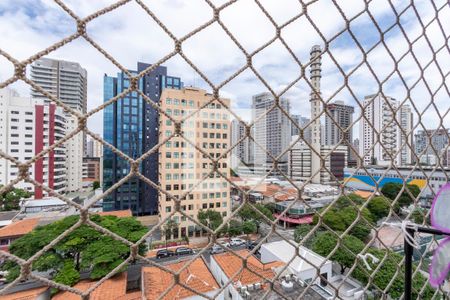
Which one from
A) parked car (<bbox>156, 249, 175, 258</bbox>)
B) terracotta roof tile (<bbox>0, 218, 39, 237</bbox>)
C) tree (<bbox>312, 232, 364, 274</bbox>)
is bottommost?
parked car (<bbox>156, 249, 175, 258</bbox>)

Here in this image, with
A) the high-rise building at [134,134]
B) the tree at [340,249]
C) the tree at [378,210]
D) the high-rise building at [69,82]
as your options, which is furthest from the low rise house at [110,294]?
the high-rise building at [69,82]

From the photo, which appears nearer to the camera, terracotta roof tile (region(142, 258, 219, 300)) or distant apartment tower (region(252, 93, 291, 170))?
distant apartment tower (region(252, 93, 291, 170))

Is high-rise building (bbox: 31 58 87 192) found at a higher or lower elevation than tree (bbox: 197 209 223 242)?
higher

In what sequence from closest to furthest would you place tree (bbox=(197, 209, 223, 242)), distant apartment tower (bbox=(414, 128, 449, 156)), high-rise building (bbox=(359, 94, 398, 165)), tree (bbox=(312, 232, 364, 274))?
high-rise building (bbox=(359, 94, 398, 165)) < distant apartment tower (bbox=(414, 128, 449, 156)) < tree (bbox=(312, 232, 364, 274)) < tree (bbox=(197, 209, 223, 242))

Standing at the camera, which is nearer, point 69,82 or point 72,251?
point 72,251

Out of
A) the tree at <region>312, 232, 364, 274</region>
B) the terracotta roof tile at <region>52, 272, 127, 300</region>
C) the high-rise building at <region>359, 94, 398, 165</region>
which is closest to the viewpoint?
the high-rise building at <region>359, 94, 398, 165</region>

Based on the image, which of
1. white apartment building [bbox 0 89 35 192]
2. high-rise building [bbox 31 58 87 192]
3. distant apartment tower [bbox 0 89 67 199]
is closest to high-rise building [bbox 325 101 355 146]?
distant apartment tower [bbox 0 89 67 199]

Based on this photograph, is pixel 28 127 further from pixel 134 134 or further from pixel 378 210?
pixel 378 210

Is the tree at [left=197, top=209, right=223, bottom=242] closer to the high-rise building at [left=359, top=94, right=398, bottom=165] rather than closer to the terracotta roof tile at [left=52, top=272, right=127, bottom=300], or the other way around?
the terracotta roof tile at [left=52, top=272, right=127, bottom=300]

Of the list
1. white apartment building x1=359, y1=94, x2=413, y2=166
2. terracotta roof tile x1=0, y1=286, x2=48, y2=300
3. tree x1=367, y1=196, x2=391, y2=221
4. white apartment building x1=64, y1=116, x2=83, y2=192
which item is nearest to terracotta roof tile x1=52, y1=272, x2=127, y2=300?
terracotta roof tile x1=0, y1=286, x2=48, y2=300

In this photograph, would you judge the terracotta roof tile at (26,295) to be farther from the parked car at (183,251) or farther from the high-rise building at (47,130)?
the high-rise building at (47,130)

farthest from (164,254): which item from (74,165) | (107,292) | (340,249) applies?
(74,165)
